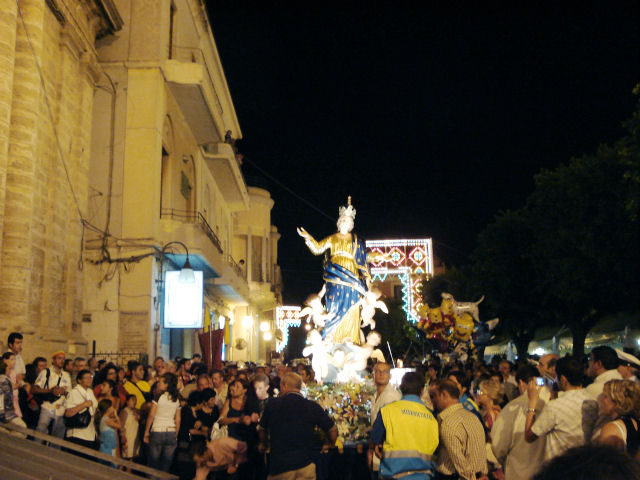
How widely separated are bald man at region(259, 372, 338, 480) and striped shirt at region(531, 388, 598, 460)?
2115 mm

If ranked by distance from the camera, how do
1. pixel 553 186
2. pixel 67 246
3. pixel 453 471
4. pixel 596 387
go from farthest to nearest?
pixel 553 186, pixel 67 246, pixel 596 387, pixel 453 471

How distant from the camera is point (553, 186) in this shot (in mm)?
30859

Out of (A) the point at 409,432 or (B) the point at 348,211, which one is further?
(B) the point at 348,211

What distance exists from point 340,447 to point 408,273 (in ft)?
248

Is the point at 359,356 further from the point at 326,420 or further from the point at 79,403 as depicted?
the point at 326,420

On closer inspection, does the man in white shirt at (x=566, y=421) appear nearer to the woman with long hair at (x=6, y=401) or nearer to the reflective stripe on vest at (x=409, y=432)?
the reflective stripe on vest at (x=409, y=432)

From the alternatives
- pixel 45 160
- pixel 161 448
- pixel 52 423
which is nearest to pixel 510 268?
pixel 45 160

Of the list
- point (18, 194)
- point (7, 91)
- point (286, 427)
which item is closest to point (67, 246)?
point (18, 194)

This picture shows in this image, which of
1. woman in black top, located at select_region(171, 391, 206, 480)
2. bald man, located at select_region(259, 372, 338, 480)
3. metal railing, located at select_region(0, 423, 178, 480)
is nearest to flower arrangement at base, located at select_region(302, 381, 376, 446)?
woman in black top, located at select_region(171, 391, 206, 480)

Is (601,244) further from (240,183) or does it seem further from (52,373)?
(52,373)

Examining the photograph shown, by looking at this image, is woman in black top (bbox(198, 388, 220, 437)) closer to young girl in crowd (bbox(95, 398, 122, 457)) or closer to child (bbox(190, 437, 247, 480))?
child (bbox(190, 437, 247, 480))

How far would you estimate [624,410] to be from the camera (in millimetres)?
5066

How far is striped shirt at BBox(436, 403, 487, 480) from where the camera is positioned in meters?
5.95

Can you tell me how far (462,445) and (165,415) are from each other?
4.82 m
